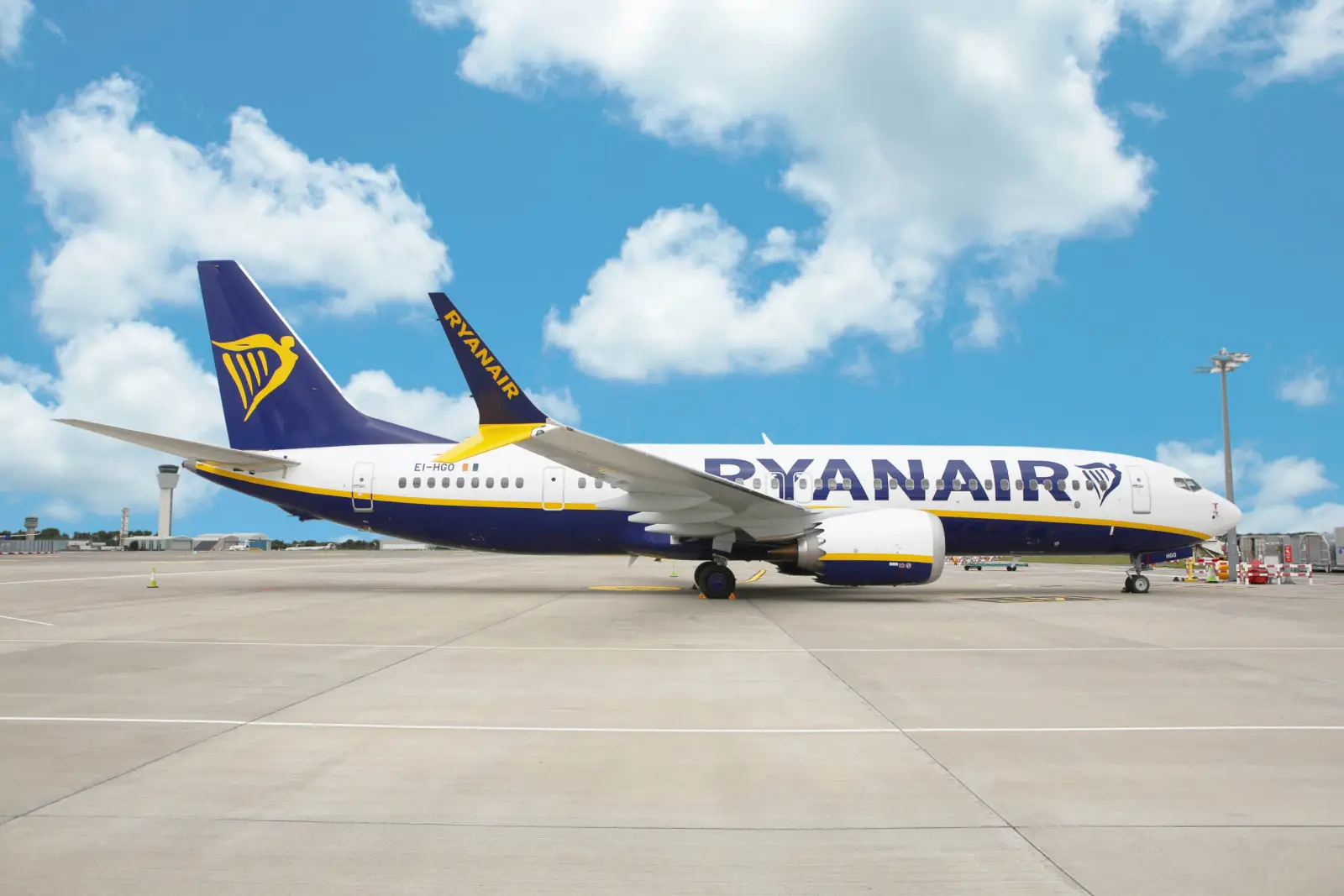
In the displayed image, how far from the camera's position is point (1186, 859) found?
135 inches

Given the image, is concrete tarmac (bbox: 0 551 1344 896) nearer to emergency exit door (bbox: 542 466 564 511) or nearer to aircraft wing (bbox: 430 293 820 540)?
aircraft wing (bbox: 430 293 820 540)

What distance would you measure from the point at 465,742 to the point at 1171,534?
18.2m

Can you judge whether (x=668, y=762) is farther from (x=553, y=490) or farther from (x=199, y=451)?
(x=199, y=451)

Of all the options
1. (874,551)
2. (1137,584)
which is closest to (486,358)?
(874,551)

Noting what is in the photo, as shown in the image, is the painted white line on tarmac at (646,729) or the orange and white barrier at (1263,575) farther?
the orange and white barrier at (1263,575)

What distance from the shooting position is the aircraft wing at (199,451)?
51.8ft

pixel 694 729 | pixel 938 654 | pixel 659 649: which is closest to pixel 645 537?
pixel 659 649

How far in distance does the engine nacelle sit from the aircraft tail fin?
351 inches

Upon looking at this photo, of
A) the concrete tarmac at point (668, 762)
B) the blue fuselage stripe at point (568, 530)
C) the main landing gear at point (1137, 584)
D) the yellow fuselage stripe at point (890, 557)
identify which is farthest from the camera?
the main landing gear at point (1137, 584)

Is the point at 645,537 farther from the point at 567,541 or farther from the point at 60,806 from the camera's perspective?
the point at 60,806

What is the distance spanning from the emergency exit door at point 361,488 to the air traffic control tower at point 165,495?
91689 millimetres

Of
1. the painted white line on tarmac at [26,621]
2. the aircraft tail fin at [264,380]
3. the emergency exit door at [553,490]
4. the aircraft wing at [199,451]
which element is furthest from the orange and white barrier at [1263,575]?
the painted white line on tarmac at [26,621]

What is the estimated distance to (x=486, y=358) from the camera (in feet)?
44.3

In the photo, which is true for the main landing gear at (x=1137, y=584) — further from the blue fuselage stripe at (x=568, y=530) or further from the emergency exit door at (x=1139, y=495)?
the emergency exit door at (x=1139, y=495)
